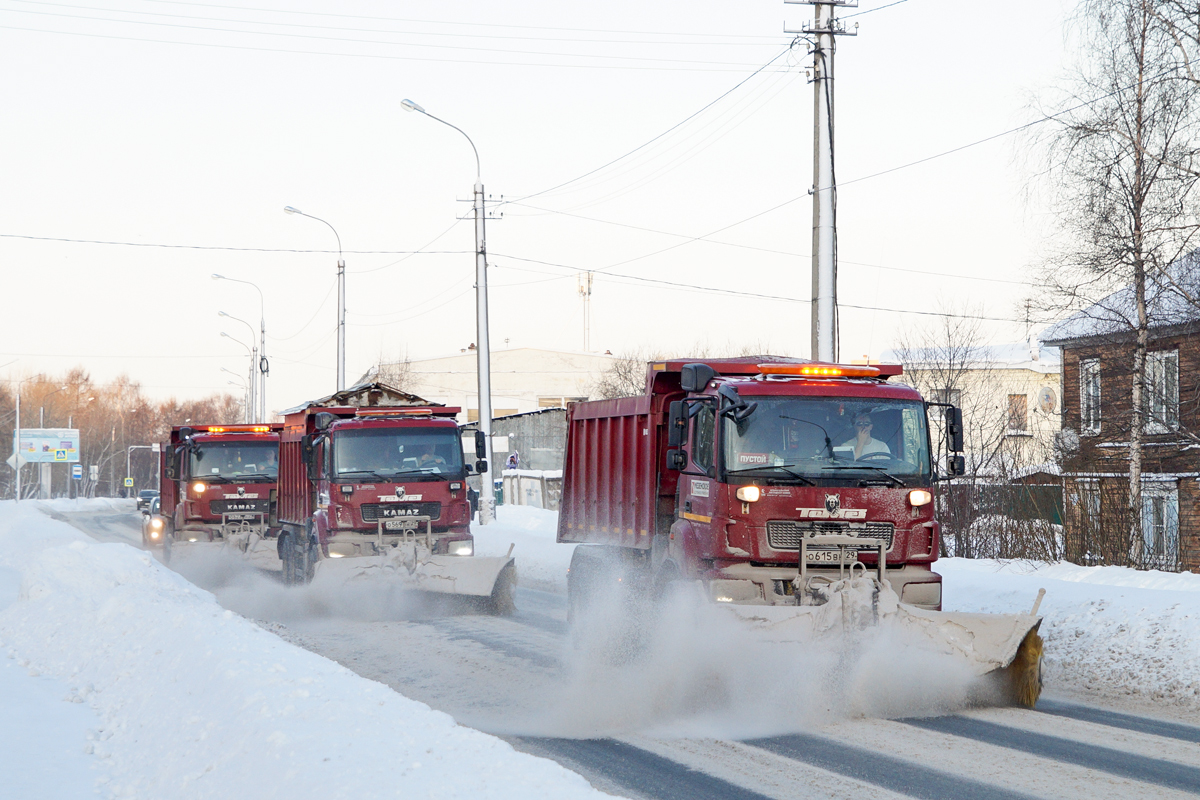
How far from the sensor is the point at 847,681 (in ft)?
28.2

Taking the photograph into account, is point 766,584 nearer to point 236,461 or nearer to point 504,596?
point 504,596

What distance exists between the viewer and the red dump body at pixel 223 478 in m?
22.5

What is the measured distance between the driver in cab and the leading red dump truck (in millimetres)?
11

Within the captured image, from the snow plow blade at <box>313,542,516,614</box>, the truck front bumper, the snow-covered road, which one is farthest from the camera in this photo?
the snow plow blade at <box>313,542,516,614</box>

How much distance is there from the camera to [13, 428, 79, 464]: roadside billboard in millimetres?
90312

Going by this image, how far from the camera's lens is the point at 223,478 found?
22.8m

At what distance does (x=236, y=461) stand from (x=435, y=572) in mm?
9325

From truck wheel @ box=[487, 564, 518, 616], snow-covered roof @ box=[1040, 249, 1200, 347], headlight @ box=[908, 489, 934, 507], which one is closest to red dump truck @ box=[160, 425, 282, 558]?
truck wheel @ box=[487, 564, 518, 616]

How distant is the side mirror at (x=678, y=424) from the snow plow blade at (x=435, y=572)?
548 centimetres

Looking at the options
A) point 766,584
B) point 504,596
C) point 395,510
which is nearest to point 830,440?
point 766,584

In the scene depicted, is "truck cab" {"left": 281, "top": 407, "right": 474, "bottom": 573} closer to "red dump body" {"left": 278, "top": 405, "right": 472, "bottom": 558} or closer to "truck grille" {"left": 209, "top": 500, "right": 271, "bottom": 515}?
"red dump body" {"left": 278, "top": 405, "right": 472, "bottom": 558}

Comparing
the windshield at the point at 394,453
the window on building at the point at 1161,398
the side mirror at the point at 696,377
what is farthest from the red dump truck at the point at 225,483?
the window on building at the point at 1161,398

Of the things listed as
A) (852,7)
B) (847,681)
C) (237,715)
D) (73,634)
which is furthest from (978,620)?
(852,7)

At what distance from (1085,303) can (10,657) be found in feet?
60.9
